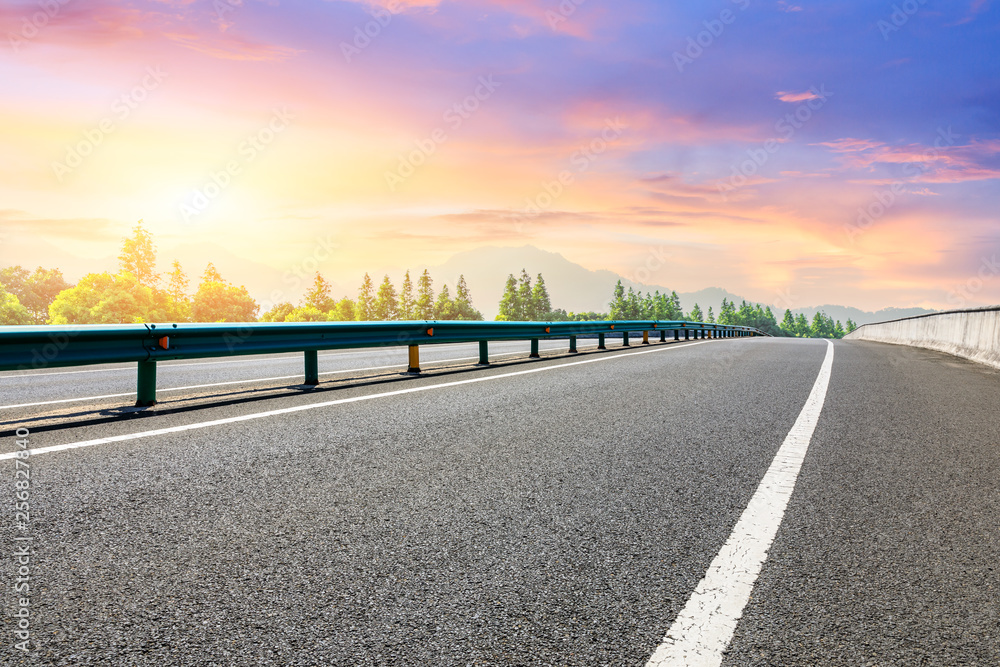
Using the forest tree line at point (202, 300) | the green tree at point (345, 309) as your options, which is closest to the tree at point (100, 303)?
the forest tree line at point (202, 300)

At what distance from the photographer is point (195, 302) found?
Answer: 134 metres

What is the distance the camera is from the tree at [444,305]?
166 meters

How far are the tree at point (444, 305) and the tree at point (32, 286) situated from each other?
88.3 m

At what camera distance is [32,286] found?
151 meters

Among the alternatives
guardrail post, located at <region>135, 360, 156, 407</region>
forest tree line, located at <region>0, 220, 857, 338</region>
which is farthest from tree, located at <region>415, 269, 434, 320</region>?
guardrail post, located at <region>135, 360, 156, 407</region>

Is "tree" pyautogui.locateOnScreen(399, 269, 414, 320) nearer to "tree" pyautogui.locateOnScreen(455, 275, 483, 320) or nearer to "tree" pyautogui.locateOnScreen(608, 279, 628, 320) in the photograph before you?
"tree" pyautogui.locateOnScreen(455, 275, 483, 320)

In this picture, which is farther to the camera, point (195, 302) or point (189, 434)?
point (195, 302)

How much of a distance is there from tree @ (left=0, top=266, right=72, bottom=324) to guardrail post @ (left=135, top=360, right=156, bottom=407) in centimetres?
17147

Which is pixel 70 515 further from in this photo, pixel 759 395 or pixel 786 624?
pixel 759 395

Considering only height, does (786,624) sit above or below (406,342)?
below

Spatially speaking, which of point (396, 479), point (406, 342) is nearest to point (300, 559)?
point (396, 479)

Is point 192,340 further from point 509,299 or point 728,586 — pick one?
point 509,299

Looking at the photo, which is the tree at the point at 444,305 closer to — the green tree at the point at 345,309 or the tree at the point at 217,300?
the green tree at the point at 345,309

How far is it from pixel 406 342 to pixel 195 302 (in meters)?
139
